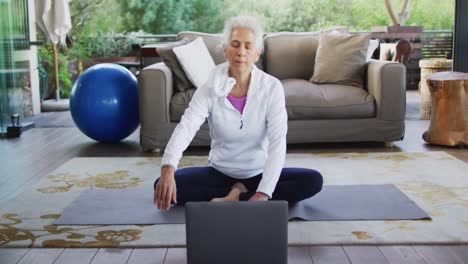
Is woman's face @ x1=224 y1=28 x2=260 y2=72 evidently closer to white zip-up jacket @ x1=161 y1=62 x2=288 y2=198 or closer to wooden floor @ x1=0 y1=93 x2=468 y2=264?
white zip-up jacket @ x1=161 y1=62 x2=288 y2=198

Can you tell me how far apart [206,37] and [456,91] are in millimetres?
1933

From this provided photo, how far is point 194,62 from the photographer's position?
177 inches

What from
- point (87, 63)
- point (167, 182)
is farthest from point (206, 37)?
point (87, 63)

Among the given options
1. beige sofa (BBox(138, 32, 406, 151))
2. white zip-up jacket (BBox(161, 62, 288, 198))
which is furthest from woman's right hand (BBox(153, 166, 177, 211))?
beige sofa (BBox(138, 32, 406, 151))

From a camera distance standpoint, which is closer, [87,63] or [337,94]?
[337,94]

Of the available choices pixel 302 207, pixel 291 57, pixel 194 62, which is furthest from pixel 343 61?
pixel 302 207

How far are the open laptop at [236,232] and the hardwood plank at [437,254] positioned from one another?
2.05ft

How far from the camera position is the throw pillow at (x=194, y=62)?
4465 mm

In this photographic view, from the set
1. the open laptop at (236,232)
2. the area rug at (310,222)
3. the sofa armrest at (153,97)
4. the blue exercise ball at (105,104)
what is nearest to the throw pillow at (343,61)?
the area rug at (310,222)

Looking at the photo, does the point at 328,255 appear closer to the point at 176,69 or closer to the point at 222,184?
the point at 222,184

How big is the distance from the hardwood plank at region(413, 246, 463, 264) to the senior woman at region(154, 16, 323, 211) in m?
0.60

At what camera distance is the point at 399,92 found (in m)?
4.34

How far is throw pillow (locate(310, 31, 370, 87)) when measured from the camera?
4.66 meters

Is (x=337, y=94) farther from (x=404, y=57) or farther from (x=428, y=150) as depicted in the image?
(x=404, y=57)
